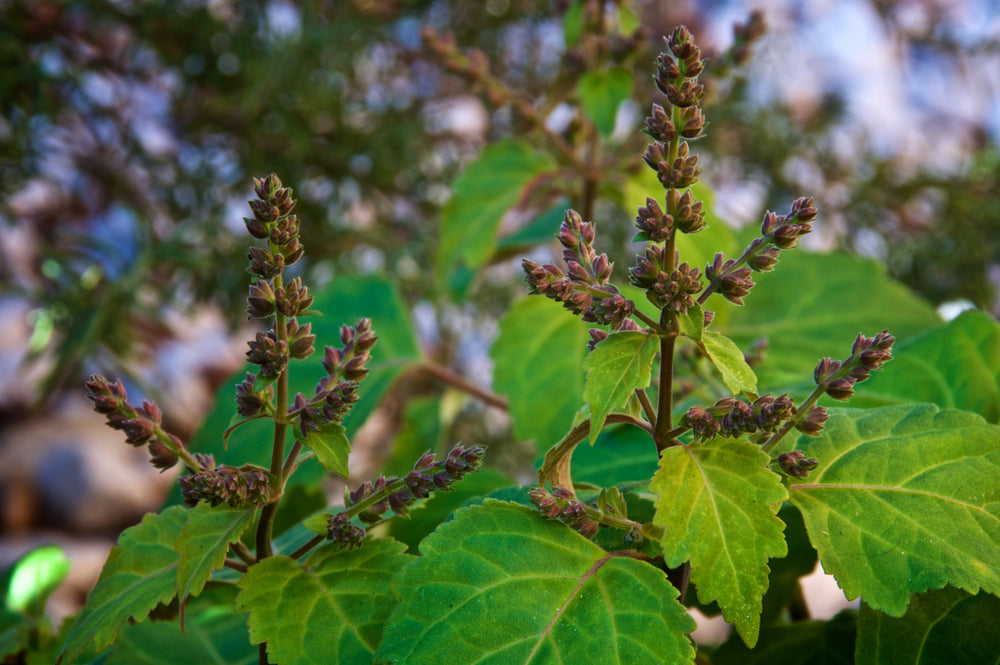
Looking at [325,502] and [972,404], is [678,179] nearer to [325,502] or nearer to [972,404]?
[972,404]

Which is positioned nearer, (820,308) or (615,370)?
(615,370)

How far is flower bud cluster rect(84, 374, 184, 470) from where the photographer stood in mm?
441

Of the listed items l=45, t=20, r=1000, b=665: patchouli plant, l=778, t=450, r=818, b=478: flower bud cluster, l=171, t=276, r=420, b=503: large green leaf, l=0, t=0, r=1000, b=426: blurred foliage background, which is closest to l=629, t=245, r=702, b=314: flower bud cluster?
l=45, t=20, r=1000, b=665: patchouli plant

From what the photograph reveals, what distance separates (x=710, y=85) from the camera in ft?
3.25

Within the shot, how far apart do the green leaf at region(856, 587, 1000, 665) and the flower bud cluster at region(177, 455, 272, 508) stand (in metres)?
0.36

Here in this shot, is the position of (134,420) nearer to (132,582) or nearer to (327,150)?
(132,582)

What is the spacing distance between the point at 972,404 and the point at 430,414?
80 cm

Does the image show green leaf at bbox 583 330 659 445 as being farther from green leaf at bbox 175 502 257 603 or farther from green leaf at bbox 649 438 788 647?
green leaf at bbox 175 502 257 603

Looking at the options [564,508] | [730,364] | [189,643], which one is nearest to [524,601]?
[564,508]

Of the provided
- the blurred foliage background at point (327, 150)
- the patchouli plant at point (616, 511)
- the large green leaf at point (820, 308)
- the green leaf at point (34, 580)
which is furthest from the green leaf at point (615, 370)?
the blurred foliage background at point (327, 150)

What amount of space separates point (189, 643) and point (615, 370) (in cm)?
42

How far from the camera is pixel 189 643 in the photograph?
64 cm

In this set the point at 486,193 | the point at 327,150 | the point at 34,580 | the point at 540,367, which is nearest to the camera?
the point at 34,580

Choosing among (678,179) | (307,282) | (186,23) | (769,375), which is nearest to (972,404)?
(769,375)
